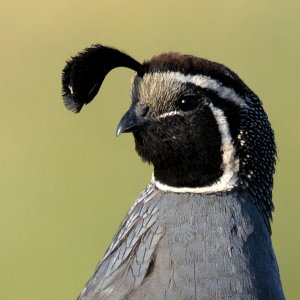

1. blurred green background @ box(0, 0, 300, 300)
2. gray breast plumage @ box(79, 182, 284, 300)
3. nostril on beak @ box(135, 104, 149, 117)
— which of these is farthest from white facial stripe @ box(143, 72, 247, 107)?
blurred green background @ box(0, 0, 300, 300)

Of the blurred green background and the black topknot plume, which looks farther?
the blurred green background

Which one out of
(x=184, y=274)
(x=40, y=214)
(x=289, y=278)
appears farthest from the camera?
(x=40, y=214)

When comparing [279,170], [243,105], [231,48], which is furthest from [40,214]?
[243,105]

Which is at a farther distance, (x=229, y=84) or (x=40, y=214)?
(x=40, y=214)

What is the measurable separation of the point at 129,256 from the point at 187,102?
61cm

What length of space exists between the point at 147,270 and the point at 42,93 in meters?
5.16

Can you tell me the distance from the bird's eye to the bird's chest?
1.09 feet

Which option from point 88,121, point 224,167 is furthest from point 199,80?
point 88,121

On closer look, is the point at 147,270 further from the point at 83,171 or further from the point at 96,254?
the point at 83,171

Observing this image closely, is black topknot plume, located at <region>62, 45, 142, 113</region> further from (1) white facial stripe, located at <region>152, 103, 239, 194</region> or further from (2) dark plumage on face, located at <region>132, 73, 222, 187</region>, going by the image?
(1) white facial stripe, located at <region>152, 103, 239, 194</region>

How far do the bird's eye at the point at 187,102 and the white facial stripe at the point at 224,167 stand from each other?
6 cm

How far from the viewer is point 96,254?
301 inches

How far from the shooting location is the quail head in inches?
179

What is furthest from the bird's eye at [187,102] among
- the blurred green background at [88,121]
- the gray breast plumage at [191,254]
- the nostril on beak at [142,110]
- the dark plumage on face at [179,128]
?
the blurred green background at [88,121]
